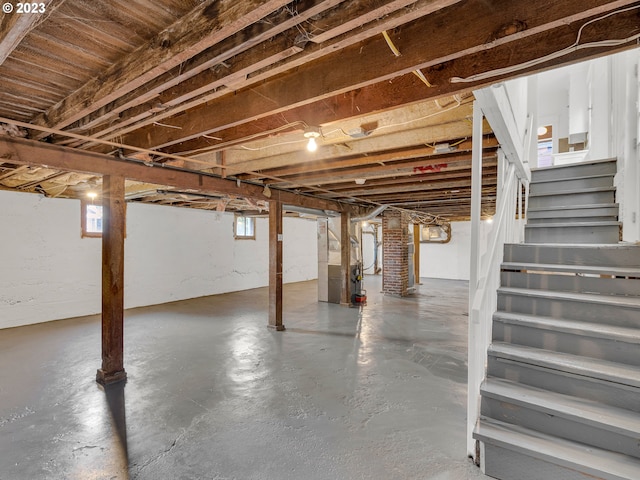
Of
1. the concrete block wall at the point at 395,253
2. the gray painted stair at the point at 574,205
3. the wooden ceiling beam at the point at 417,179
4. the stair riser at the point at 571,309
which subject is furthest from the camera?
the concrete block wall at the point at 395,253

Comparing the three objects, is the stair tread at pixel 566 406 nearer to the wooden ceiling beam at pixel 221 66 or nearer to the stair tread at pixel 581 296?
the stair tread at pixel 581 296

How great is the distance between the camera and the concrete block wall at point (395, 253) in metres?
7.38

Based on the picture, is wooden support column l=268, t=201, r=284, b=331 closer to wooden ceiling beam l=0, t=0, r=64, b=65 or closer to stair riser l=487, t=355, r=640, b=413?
stair riser l=487, t=355, r=640, b=413

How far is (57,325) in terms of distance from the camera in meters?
4.92

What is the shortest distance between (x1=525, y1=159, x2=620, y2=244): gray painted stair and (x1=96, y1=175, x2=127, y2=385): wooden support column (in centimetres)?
393

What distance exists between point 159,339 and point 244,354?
1.36 meters

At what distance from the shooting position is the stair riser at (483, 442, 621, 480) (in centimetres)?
161

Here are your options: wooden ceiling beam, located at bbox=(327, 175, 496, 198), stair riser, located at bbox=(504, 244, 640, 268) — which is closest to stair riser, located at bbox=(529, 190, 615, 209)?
wooden ceiling beam, located at bbox=(327, 175, 496, 198)

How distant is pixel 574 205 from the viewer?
323cm

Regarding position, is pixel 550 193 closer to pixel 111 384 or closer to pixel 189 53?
pixel 189 53

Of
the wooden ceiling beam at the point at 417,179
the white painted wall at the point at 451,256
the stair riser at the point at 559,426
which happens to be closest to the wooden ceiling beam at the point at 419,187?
the wooden ceiling beam at the point at 417,179

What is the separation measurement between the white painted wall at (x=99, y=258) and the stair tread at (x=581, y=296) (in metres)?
6.24

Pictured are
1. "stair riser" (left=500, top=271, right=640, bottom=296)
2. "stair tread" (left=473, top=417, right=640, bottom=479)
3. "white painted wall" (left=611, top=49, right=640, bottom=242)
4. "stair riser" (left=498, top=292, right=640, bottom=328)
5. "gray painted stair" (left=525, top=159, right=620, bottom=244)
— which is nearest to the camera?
"stair tread" (left=473, top=417, right=640, bottom=479)

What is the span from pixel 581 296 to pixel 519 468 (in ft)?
3.75
